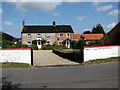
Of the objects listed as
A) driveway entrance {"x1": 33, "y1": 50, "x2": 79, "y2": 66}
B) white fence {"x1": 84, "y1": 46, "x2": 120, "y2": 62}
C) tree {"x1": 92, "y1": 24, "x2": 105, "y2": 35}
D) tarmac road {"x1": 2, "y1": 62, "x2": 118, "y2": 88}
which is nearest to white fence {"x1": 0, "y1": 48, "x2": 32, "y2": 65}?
driveway entrance {"x1": 33, "y1": 50, "x2": 79, "y2": 66}

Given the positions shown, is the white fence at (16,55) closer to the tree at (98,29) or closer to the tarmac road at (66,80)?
the tarmac road at (66,80)

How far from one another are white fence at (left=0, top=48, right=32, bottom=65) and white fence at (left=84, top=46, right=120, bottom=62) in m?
5.81

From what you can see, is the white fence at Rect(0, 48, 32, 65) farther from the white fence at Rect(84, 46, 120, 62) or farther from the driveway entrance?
the white fence at Rect(84, 46, 120, 62)

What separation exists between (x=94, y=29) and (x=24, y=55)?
6596 cm

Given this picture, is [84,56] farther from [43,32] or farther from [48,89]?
[43,32]

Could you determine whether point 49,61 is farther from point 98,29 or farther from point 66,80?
point 98,29

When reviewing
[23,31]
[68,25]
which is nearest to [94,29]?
[68,25]

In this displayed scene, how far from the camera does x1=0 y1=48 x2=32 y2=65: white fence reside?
524 inches

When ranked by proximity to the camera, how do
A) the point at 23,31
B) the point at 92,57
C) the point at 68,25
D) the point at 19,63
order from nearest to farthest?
the point at 19,63
the point at 92,57
the point at 23,31
the point at 68,25

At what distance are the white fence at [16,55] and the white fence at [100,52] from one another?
229 inches

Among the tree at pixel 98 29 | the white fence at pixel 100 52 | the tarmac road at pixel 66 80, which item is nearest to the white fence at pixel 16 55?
the tarmac road at pixel 66 80

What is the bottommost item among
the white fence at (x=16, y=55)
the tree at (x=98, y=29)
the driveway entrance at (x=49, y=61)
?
the driveway entrance at (x=49, y=61)

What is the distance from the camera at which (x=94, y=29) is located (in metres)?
74.7

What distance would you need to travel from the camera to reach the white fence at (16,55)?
13.3m
